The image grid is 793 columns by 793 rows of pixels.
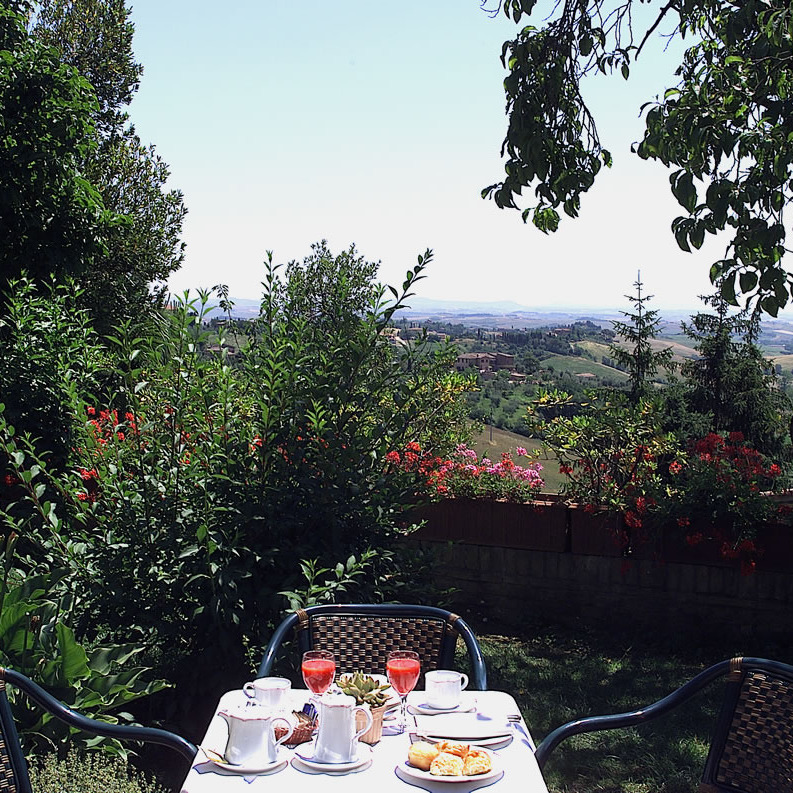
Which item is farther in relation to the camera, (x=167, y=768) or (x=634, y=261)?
(x=634, y=261)

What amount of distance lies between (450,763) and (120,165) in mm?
10615

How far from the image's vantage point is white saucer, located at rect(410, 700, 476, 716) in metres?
2.24

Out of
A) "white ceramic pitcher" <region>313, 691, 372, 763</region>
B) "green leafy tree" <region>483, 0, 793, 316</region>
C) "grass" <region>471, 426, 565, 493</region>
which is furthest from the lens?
"grass" <region>471, 426, 565, 493</region>

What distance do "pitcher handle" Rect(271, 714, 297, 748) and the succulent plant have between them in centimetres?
16

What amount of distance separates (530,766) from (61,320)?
4.41m

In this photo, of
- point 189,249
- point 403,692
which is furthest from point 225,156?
point 403,692

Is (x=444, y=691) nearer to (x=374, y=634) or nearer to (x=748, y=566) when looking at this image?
(x=374, y=634)

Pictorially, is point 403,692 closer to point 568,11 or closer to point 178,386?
point 178,386

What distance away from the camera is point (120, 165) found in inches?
433

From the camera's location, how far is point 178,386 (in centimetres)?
365

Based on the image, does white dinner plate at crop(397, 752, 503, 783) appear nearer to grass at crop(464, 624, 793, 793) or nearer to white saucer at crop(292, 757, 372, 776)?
white saucer at crop(292, 757, 372, 776)

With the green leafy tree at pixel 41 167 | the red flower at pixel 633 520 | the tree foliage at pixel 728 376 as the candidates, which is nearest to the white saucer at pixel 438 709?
the red flower at pixel 633 520

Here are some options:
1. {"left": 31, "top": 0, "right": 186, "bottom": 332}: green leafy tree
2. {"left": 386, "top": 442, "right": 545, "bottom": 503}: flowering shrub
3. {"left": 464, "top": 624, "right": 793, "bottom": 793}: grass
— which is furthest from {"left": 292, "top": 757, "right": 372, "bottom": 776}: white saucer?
{"left": 31, "top": 0, "right": 186, "bottom": 332}: green leafy tree

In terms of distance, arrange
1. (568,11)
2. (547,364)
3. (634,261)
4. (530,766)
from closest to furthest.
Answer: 1. (530,766)
2. (568,11)
3. (547,364)
4. (634,261)
